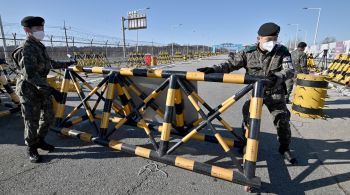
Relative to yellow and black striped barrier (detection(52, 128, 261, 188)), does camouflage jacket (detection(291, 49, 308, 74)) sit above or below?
above

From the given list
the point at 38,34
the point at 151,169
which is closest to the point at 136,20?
the point at 38,34

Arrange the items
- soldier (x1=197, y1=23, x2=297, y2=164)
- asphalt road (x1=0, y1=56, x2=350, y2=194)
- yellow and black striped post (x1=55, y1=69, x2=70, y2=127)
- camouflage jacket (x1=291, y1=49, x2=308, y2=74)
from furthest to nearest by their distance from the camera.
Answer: camouflage jacket (x1=291, y1=49, x2=308, y2=74) < yellow and black striped post (x1=55, y1=69, x2=70, y2=127) < soldier (x1=197, y1=23, x2=297, y2=164) < asphalt road (x1=0, y1=56, x2=350, y2=194)

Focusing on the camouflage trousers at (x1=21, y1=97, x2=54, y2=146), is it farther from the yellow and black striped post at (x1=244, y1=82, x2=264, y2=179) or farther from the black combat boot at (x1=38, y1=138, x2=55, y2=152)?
the yellow and black striped post at (x1=244, y1=82, x2=264, y2=179)

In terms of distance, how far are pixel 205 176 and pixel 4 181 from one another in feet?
8.20

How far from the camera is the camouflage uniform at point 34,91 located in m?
3.44

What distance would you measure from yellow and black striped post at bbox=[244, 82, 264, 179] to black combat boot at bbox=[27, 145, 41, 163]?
2.87 meters

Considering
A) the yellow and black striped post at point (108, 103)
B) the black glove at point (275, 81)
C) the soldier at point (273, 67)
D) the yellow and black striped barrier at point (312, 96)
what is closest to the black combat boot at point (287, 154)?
the soldier at point (273, 67)

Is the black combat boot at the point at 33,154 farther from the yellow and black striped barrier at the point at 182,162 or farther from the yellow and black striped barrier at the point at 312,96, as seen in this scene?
the yellow and black striped barrier at the point at 312,96

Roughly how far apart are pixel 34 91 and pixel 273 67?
3.42m

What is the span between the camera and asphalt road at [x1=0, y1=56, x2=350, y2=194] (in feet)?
9.87

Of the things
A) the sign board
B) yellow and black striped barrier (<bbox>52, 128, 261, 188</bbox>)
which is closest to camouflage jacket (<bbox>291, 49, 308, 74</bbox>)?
yellow and black striped barrier (<bbox>52, 128, 261, 188</bbox>)

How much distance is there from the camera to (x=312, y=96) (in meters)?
6.20

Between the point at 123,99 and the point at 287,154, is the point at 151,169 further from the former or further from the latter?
the point at 287,154

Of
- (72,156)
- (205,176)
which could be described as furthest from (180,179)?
(72,156)
